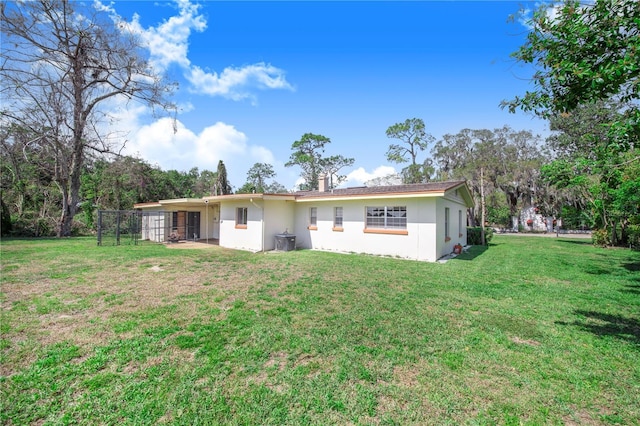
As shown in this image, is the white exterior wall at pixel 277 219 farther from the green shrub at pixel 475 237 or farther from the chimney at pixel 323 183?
the green shrub at pixel 475 237

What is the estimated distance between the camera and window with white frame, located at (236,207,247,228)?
46.4ft

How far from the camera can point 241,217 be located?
14336 mm

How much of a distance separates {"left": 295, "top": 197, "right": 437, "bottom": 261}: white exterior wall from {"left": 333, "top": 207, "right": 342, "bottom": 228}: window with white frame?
0.15 m

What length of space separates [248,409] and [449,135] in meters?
36.7

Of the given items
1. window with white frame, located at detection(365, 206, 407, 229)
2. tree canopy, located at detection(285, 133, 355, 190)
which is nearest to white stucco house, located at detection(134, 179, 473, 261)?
window with white frame, located at detection(365, 206, 407, 229)

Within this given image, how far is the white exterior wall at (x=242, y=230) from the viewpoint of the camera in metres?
13.2

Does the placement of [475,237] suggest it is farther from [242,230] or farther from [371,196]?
[242,230]

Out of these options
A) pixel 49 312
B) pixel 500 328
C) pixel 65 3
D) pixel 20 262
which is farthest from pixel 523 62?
pixel 65 3

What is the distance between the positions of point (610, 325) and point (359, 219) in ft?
27.3

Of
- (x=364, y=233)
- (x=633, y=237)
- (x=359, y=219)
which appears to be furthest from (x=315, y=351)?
(x=633, y=237)

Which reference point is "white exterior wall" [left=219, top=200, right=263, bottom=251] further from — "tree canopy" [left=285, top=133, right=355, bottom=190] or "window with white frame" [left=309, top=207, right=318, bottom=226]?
"tree canopy" [left=285, top=133, right=355, bottom=190]

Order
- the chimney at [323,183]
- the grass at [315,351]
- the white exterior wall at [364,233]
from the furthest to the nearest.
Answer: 1. the chimney at [323,183]
2. the white exterior wall at [364,233]
3. the grass at [315,351]

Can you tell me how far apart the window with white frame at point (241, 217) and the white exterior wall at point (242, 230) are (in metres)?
0.19

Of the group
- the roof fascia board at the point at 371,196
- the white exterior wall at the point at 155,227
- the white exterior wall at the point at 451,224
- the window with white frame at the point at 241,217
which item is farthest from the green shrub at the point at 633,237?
the white exterior wall at the point at 155,227
